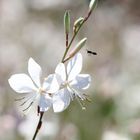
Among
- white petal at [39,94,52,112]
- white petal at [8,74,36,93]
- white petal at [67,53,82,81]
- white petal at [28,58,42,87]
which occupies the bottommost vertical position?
white petal at [39,94,52,112]

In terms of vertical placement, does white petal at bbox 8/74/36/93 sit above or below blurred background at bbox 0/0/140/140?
below

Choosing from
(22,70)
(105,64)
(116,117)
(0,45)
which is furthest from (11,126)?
(0,45)

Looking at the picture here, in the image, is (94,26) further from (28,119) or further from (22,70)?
(28,119)

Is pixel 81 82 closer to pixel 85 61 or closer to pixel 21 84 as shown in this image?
pixel 21 84

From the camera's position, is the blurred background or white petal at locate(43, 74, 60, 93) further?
the blurred background

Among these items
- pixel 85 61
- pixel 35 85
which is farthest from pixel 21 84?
pixel 85 61

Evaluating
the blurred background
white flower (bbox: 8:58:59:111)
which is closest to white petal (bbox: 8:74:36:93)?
white flower (bbox: 8:58:59:111)

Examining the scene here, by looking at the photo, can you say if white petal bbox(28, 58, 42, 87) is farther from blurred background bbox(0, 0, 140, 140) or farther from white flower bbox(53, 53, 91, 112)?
blurred background bbox(0, 0, 140, 140)
